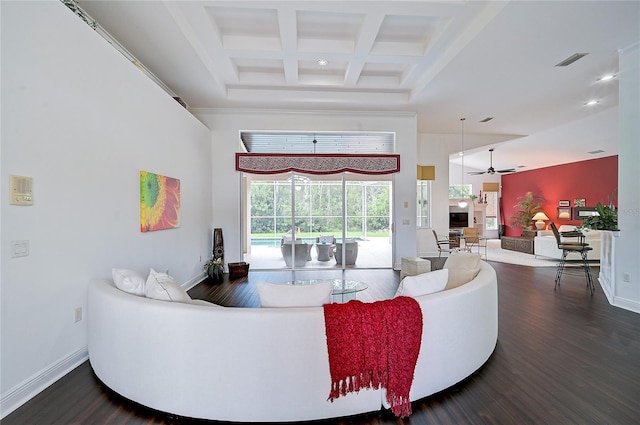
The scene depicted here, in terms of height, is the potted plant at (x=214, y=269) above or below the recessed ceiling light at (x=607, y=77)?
below

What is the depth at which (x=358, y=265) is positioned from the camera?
6656mm

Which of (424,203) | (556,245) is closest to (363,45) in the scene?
(424,203)

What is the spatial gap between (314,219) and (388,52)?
3517 mm

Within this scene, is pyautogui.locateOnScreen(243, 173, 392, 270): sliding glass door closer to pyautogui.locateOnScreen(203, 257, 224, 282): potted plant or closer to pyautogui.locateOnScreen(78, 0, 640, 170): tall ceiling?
pyautogui.locateOnScreen(203, 257, 224, 282): potted plant

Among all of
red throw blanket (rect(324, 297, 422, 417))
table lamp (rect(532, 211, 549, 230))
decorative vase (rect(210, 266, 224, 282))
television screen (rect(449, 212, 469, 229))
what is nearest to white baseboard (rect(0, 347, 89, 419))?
red throw blanket (rect(324, 297, 422, 417))

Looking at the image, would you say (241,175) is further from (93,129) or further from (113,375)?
(113,375)

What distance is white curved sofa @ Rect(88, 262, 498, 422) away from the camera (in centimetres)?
176

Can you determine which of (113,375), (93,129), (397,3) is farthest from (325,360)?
(397,3)

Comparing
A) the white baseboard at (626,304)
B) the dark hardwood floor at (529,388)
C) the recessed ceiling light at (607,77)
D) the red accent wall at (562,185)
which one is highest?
the recessed ceiling light at (607,77)

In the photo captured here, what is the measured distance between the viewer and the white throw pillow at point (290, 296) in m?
1.97

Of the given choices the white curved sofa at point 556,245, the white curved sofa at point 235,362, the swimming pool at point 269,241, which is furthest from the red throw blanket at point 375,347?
the white curved sofa at point 556,245

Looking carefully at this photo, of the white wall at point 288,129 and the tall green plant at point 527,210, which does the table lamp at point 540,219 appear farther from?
the white wall at point 288,129

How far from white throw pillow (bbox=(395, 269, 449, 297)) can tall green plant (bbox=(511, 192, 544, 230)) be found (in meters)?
11.0

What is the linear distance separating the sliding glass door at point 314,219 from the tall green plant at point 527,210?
7.51 metres
